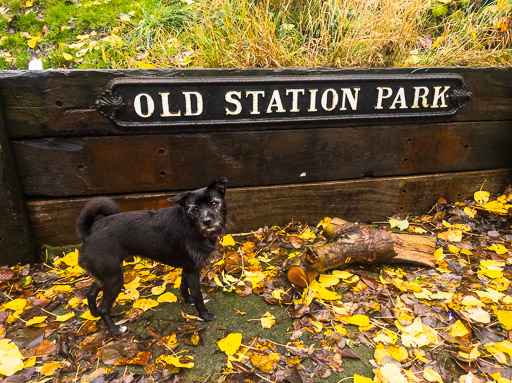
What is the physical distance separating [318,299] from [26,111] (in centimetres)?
270

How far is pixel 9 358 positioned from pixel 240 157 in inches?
87.1

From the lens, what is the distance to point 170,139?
2.91 metres

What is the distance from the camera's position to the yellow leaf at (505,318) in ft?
7.44

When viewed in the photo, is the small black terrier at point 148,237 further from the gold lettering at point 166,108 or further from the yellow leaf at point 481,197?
the yellow leaf at point 481,197

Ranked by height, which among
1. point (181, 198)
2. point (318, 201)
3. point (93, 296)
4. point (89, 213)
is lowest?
point (93, 296)

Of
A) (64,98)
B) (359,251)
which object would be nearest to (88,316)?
(64,98)

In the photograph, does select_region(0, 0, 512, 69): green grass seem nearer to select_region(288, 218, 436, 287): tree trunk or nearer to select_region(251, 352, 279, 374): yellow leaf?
select_region(288, 218, 436, 287): tree trunk

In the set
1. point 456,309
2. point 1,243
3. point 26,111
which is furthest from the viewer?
point 1,243

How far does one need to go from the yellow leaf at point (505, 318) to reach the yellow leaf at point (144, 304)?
8.18ft

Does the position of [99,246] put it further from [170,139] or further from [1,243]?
[1,243]

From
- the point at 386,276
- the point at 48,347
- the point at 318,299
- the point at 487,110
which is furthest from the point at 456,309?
the point at 48,347

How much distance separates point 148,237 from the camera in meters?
2.24

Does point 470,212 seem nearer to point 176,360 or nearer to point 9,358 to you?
point 176,360

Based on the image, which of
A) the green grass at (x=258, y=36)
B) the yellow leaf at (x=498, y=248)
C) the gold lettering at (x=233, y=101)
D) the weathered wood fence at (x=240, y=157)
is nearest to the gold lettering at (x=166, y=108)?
the weathered wood fence at (x=240, y=157)
